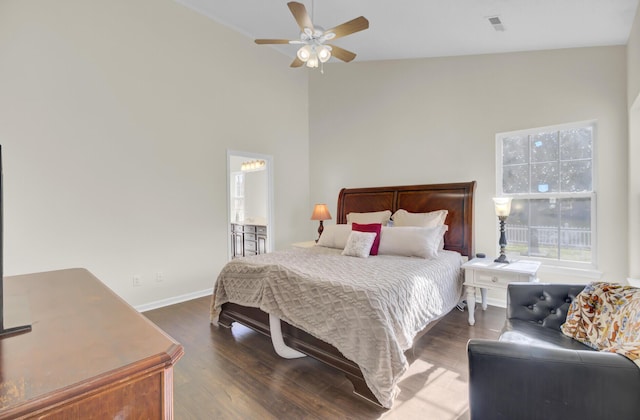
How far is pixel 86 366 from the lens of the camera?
669 mm

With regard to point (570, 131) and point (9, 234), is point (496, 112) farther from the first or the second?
point (9, 234)

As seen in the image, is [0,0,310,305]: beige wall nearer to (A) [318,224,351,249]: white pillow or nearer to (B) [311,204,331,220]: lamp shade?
(B) [311,204,331,220]: lamp shade

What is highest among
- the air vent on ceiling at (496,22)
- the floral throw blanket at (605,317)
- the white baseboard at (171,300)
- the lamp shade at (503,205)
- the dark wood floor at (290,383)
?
the air vent on ceiling at (496,22)

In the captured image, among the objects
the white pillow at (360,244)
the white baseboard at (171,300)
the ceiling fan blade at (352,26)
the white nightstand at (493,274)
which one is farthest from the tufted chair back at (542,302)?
the white baseboard at (171,300)

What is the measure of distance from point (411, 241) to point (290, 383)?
191 cm

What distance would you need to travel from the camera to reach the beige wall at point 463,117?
3.01m

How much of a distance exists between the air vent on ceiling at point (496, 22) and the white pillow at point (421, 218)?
6.58ft

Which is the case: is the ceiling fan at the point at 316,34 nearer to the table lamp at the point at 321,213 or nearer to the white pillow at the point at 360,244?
the white pillow at the point at 360,244

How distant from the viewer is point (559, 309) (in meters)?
2.05

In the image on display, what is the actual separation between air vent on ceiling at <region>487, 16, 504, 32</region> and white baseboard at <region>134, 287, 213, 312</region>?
4592 mm

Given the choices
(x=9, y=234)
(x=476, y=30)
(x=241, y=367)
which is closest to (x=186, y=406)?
(x=241, y=367)

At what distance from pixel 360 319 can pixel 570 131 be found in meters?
3.13

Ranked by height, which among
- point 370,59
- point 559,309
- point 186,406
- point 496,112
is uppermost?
point 370,59

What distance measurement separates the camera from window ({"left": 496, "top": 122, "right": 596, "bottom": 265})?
322cm
